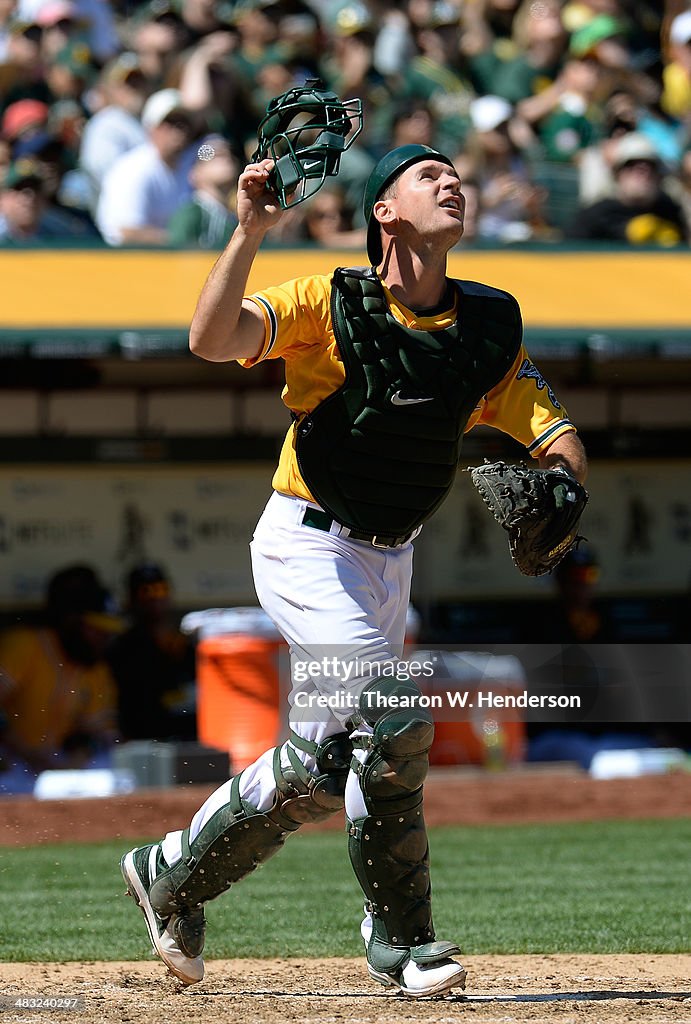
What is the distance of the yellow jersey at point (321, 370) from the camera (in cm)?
388

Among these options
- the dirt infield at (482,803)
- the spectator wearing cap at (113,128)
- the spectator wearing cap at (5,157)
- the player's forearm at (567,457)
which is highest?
the spectator wearing cap at (113,128)

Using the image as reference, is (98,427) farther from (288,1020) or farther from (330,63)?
(288,1020)

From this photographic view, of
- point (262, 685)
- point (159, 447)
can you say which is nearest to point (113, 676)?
point (262, 685)

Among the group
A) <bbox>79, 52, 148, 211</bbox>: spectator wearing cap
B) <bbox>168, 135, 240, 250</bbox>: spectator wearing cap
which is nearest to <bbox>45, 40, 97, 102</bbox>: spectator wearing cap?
<bbox>79, 52, 148, 211</bbox>: spectator wearing cap

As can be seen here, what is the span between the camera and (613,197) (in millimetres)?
9305

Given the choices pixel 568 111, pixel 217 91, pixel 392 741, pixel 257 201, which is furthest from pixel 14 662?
Answer: pixel 568 111

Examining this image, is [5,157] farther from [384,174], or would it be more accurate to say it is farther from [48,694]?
[384,174]

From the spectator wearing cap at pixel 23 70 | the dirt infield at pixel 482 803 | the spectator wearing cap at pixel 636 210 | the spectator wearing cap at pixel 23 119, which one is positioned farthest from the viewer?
the spectator wearing cap at pixel 23 70

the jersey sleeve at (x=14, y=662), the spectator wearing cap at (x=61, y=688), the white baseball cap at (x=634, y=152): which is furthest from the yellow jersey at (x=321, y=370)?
the white baseball cap at (x=634, y=152)

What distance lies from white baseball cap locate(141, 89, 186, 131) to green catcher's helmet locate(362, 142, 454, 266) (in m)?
5.02

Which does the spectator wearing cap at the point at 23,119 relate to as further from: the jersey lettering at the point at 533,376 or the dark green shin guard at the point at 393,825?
the dark green shin guard at the point at 393,825

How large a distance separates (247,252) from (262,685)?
4901 mm

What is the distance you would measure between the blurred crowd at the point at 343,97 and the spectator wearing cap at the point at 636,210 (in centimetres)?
1

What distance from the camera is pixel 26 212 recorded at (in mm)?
8141
